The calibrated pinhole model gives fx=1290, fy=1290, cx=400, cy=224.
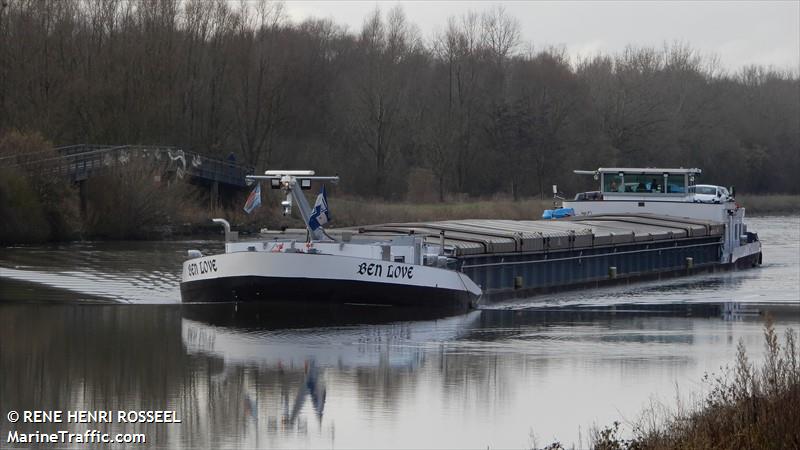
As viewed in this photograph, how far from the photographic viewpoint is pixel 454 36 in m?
85.4

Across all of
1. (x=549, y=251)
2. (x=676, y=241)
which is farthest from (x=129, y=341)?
(x=676, y=241)

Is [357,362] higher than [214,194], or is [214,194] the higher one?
[214,194]

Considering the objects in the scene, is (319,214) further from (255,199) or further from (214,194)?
(214,194)

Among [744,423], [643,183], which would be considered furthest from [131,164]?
[744,423]

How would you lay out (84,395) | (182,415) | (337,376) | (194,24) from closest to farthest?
(182,415), (84,395), (337,376), (194,24)

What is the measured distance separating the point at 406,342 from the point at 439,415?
619cm

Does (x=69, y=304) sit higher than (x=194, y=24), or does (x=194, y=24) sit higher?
(x=194, y=24)

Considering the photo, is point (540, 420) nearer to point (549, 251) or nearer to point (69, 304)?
point (69, 304)

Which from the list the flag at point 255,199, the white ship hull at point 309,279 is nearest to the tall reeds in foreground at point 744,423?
the flag at point 255,199

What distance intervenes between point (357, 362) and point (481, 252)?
9.03 metres

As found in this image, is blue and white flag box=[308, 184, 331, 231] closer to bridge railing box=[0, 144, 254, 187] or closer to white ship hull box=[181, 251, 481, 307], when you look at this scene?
white ship hull box=[181, 251, 481, 307]

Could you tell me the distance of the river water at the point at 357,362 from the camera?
1402 centimetres

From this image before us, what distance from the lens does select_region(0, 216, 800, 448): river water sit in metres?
14.0

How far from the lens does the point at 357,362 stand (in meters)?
18.6
